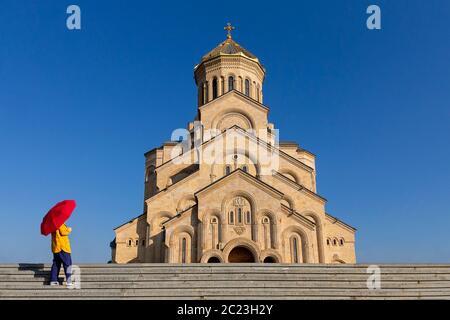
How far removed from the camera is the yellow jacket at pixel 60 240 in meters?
8.16

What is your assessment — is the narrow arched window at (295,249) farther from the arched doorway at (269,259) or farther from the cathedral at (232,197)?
the arched doorway at (269,259)

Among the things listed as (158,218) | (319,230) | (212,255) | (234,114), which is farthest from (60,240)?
(234,114)

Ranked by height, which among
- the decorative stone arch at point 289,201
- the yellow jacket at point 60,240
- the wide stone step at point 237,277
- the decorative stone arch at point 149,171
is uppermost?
the decorative stone arch at point 149,171

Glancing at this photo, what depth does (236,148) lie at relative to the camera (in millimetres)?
22422

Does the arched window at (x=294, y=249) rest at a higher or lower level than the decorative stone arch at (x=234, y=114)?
lower

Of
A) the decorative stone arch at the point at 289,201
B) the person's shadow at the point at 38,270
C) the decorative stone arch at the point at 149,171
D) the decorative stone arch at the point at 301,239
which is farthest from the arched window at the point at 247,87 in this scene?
the person's shadow at the point at 38,270

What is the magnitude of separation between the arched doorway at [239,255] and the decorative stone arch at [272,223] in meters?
1.12

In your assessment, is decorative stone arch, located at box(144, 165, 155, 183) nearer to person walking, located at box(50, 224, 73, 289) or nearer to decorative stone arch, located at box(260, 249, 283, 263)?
decorative stone arch, located at box(260, 249, 283, 263)

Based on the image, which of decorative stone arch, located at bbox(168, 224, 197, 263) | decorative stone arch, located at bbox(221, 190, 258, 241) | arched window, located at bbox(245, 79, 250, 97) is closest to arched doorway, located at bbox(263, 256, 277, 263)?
decorative stone arch, located at bbox(221, 190, 258, 241)

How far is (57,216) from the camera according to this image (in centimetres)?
809

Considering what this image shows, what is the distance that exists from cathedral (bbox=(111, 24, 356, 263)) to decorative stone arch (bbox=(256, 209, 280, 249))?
5 centimetres

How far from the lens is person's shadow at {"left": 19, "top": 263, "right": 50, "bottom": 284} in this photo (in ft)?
29.6

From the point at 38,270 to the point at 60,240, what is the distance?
2.05 meters
